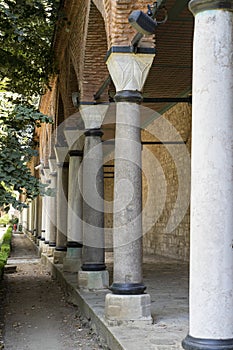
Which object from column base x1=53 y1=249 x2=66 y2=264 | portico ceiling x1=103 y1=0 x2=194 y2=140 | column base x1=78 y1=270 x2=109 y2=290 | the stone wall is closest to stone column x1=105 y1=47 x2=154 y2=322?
portico ceiling x1=103 y1=0 x2=194 y2=140

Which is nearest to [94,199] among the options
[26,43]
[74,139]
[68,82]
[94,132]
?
[94,132]

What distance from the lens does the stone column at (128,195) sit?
6641mm

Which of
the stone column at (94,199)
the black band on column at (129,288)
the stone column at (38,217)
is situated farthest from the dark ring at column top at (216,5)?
the stone column at (38,217)

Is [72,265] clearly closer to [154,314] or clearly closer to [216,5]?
[154,314]

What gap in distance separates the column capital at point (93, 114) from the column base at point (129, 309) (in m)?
3.48

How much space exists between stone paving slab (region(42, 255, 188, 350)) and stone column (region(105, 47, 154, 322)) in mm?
224

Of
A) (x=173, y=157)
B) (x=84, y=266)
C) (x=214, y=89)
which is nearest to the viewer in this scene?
(x=214, y=89)

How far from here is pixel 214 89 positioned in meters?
3.97

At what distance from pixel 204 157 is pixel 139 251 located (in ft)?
9.58

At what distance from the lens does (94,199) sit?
9344 mm

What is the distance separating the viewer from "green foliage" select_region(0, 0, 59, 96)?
337 inches

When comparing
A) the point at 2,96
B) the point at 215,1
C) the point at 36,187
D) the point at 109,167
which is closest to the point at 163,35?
the point at 2,96

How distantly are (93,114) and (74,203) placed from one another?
3.72m

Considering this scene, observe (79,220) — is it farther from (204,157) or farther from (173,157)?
(204,157)
